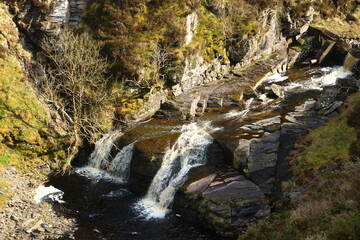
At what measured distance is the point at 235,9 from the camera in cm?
4138

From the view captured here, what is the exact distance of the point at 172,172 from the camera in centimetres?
2427

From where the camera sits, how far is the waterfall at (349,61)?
35.7 meters

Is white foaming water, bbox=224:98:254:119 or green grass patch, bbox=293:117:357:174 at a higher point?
white foaming water, bbox=224:98:254:119

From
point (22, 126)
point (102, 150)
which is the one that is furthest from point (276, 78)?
point (22, 126)

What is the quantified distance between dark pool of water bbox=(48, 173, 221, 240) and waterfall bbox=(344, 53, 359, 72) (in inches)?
1094

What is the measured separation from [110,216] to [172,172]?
5669 millimetres

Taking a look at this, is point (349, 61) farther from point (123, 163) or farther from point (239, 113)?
point (123, 163)

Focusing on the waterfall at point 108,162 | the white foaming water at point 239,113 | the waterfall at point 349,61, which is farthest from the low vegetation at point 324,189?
the waterfall at point 349,61

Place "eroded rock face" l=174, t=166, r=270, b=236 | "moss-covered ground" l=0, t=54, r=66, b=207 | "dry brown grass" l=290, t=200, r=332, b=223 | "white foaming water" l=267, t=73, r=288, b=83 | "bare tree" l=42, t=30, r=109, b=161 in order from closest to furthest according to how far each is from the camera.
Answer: "dry brown grass" l=290, t=200, r=332, b=223 → "eroded rock face" l=174, t=166, r=270, b=236 → "moss-covered ground" l=0, t=54, r=66, b=207 → "bare tree" l=42, t=30, r=109, b=161 → "white foaming water" l=267, t=73, r=288, b=83

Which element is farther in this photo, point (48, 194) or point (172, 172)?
point (48, 194)

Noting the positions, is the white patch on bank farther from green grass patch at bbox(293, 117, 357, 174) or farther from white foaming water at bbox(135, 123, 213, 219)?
green grass patch at bbox(293, 117, 357, 174)

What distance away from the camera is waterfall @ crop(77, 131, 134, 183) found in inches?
1076

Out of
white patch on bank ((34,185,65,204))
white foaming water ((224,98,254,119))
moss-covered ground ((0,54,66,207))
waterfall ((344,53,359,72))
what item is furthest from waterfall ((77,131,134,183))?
waterfall ((344,53,359,72))

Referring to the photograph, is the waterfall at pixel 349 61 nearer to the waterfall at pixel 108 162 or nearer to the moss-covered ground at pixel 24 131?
the waterfall at pixel 108 162
